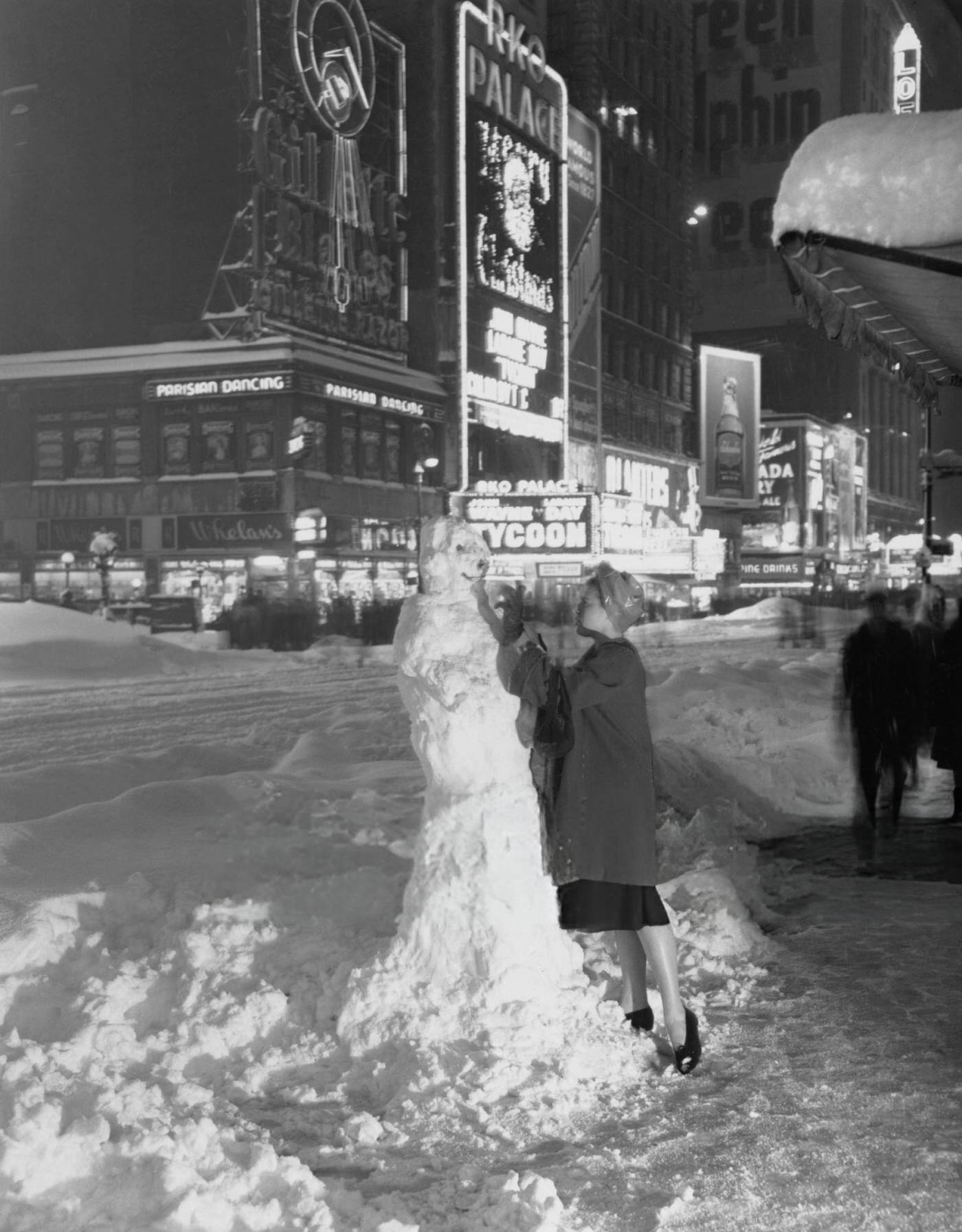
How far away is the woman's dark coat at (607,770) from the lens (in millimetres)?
4840

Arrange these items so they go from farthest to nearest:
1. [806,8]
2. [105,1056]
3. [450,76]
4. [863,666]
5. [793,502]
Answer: [806,8]
[793,502]
[450,76]
[863,666]
[105,1056]

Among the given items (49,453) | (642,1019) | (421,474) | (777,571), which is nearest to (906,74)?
(777,571)

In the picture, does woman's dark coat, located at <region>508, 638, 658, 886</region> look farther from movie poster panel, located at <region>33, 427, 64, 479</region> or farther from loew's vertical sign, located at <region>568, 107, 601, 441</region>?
loew's vertical sign, located at <region>568, 107, 601, 441</region>

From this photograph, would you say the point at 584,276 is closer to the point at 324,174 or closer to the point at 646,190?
the point at 646,190

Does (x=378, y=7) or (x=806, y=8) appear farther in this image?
(x=806, y=8)

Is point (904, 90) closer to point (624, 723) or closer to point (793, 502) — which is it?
point (793, 502)

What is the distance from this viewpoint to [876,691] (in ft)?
31.6

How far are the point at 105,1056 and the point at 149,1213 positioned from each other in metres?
1.26

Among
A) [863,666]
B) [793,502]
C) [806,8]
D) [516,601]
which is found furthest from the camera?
[806,8]

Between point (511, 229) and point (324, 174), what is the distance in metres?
12.2

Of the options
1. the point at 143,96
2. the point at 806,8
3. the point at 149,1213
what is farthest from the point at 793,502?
the point at 149,1213

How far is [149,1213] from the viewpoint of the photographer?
3551 millimetres

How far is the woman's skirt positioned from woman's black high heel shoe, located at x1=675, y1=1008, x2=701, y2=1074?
353 millimetres

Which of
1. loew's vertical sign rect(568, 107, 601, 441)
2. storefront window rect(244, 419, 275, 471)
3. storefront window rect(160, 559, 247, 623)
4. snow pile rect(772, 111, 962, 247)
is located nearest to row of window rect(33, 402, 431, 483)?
storefront window rect(244, 419, 275, 471)
